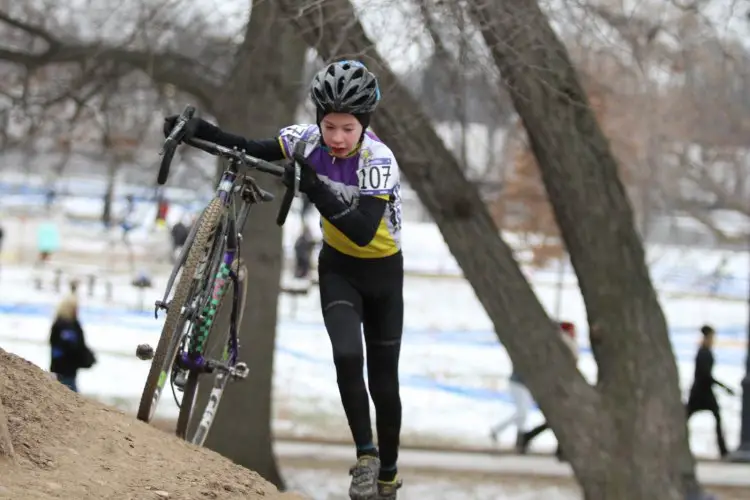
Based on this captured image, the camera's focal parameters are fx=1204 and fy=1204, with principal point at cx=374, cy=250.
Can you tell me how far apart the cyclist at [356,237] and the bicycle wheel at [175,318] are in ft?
1.21

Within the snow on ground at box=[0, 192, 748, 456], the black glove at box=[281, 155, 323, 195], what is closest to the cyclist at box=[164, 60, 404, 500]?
the black glove at box=[281, 155, 323, 195]

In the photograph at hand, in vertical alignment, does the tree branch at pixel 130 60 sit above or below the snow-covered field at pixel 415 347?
above

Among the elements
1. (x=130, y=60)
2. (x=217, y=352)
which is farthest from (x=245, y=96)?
(x=217, y=352)

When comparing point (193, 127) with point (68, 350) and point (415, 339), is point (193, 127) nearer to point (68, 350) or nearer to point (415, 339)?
point (68, 350)

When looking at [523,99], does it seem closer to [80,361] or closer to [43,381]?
[43,381]

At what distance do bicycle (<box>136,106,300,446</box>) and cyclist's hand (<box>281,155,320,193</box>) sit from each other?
3 cm

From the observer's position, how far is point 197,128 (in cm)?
538

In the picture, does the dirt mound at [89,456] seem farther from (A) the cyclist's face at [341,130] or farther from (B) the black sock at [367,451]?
(A) the cyclist's face at [341,130]

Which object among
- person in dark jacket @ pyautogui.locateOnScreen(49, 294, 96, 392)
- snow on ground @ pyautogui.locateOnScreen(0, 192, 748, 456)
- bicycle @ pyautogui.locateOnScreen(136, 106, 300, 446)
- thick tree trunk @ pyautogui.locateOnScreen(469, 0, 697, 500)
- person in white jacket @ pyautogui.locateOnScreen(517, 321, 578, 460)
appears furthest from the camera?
snow on ground @ pyautogui.locateOnScreen(0, 192, 748, 456)

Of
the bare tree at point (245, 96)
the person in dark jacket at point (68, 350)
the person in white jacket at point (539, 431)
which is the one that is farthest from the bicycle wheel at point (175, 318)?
the person in white jacket at point (539, 431)

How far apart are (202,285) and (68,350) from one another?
7.44 m

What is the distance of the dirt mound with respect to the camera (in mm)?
4141

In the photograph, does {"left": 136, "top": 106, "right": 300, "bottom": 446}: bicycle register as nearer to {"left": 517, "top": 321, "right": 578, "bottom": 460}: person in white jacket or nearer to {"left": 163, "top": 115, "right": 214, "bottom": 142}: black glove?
{"left": 163, "top": 115, "right": 214, "bottom": 142}: black glove

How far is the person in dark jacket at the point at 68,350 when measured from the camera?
12555mm
